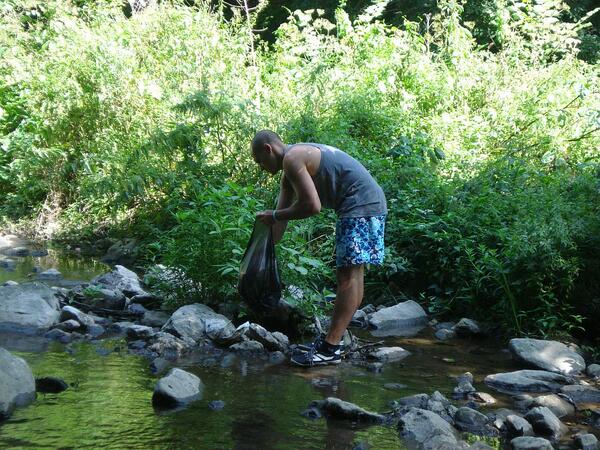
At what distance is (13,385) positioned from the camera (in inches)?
164

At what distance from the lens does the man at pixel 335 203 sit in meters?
5.02

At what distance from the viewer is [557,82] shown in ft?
36.1

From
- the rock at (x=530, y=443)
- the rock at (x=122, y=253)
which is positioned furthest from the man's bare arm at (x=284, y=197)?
the rock at (x=122, y=253)

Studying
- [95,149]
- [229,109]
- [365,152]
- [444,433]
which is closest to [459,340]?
[444,433]

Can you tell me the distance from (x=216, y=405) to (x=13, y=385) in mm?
1090

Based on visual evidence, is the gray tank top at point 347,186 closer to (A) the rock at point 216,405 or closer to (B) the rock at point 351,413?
(B) the rock at point 351,413

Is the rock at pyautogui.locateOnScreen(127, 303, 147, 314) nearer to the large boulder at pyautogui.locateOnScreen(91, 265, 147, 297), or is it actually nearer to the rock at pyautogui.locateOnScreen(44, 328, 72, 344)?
the large boulder at pyautogui.locateOnScreen(91, 265, 147, 297)

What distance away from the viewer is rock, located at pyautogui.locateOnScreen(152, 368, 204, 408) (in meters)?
4.37

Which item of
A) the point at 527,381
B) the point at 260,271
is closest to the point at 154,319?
the point at 260,271

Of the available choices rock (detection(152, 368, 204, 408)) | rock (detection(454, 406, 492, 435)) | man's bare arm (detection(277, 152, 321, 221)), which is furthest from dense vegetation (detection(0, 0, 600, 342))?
rock (detection(454, 406, 492, 435))

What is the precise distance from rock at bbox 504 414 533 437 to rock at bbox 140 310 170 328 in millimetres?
3070

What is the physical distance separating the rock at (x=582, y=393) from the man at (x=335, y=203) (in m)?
1.47

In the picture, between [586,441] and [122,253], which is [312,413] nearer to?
[586,441]

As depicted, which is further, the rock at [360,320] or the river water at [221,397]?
the rock at [360,320]
